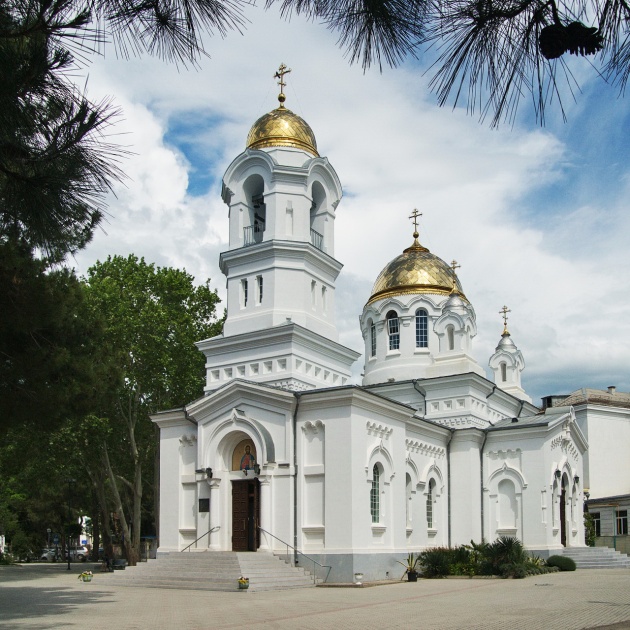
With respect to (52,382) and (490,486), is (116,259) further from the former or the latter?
(52,382)

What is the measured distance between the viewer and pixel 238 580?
74.6 ft

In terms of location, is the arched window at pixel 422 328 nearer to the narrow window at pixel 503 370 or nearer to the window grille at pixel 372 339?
the window grille at pixel 372 339

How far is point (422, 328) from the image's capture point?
39.3 m

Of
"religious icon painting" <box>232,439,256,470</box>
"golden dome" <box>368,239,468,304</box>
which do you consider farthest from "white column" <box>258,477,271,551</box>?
"golden dome" <box>368,239,468,304</box>

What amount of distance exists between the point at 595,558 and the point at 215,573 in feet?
55.6

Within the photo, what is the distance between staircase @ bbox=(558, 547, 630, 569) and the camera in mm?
32906

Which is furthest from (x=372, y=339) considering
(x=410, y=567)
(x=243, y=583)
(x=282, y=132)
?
(x=243, y=583)

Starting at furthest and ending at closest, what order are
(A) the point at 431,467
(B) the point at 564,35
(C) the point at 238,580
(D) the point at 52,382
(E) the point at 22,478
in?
(E) the point at 22,478, (A) the point at 431,467, (C) the point at 238,580, (D) the point at 52,382, (B) the point at 564,35

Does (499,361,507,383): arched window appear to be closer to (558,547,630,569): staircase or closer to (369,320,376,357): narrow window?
(369,320,376,357): narrow window

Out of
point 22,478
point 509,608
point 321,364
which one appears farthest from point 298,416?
point 22,478

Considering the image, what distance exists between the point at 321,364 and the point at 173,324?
381 inches

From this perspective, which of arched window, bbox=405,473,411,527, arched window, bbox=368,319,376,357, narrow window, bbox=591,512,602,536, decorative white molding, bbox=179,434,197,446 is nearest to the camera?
decorative white molding, bbox=179,434,197,446

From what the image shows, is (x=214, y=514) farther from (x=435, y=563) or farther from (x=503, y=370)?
(x=503, y=370)

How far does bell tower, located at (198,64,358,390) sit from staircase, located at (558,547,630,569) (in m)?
12.0
